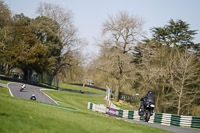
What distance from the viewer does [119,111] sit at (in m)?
35.2

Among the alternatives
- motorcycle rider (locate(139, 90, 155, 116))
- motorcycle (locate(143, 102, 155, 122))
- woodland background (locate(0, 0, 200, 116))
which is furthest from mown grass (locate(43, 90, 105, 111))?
motorcycle (locate(143, 102, 155, 122))

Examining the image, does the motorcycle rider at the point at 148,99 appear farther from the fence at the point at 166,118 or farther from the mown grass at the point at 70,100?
the mown grass at the point at 70,100

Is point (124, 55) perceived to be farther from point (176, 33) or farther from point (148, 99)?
point (148, 99)

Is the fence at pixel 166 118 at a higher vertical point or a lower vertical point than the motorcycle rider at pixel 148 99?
lower

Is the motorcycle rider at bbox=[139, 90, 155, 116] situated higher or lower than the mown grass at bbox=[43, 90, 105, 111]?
higher

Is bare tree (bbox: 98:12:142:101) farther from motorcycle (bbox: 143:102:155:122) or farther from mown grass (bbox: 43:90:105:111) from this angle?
motorcycle (bbox: 143:102:155:122)

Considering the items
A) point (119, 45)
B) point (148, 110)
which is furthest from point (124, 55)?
point (148, 110)

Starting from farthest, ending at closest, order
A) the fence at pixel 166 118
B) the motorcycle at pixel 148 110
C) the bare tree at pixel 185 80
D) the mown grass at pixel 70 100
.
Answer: the mown grass at pixel 70 100 < the bare tree at pixel 185 80 < the fence at pixel 166 118 < the motorcycle at pixel 148 110

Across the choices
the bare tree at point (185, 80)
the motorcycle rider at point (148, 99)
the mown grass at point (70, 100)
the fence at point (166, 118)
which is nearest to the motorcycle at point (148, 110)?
the motorcycle rider at point (148, 99)

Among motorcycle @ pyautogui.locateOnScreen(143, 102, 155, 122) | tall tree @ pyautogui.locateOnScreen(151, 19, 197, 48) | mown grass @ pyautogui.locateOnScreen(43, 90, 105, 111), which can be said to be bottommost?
mown grass @ pyautogui.locateOnScreen(43, 90, 105, 111)

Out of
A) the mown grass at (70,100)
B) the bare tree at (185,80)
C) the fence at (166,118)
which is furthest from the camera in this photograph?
the mown grass at (70,100)

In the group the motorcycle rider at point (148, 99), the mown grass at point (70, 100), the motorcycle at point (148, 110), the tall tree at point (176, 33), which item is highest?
the tall tree at point (176, 33)

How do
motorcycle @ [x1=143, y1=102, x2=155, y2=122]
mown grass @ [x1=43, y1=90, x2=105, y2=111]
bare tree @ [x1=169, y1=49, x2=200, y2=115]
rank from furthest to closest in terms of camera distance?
mown grass @ [x1=43, y1=90, x2=105, y2=111]
bare tree @ [x1=169, y1=49, x2=200, y2=115]
motorcycle @ [x1=143, y1=102, x2=155, y2=122]

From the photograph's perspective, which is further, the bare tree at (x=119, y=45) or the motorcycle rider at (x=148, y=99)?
the bare tree at (x=119, y=45)
